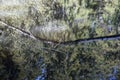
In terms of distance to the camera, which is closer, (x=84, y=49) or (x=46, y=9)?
(x=84, y=49)

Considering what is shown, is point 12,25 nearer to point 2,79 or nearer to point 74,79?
point 2,79

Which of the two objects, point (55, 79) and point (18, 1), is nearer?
point (55, 79)

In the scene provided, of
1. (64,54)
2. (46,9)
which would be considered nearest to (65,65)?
(64,54)

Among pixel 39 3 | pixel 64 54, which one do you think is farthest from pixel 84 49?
pixel 39 3

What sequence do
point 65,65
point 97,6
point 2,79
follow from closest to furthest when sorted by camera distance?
point 2,79 → point 65,65 → point 97,6

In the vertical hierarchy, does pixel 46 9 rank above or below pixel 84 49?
above

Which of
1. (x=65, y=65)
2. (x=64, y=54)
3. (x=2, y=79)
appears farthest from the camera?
(x=64, y=54)

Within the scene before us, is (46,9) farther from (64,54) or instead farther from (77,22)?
(64,54)

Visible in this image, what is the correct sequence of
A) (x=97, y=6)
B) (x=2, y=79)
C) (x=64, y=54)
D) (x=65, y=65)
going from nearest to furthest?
1. (x=2, y=79)
2. (x=65, y=65)
3. (x=64, y=54)
4. (x=97, y=6)

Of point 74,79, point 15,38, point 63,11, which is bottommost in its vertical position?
point 74,79
